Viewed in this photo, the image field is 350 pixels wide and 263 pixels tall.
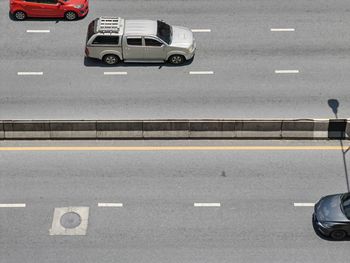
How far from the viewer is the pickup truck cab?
28.5 metres

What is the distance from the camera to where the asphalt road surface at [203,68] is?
2678cm

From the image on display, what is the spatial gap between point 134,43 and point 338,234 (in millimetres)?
13242

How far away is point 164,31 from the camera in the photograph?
2927 centimetres

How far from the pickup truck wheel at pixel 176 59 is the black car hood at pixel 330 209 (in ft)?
33.7

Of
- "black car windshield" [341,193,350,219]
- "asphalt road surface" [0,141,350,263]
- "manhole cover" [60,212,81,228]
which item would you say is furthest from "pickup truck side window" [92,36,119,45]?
"black car windshield" [341,193,350,219]

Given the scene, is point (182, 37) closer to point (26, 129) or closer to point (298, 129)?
point (298, 129)

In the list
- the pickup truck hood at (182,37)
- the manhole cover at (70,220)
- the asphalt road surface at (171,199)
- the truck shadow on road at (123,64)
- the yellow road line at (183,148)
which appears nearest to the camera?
the asphalt road surface at (171,199)

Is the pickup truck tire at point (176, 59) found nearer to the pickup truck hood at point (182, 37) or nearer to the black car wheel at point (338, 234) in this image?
the pickup truck hood at point (182, 37)

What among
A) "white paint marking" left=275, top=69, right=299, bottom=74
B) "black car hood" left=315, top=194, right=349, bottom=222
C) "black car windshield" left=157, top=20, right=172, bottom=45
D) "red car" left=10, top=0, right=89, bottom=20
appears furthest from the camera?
"red car" left=10, top=0, right=89, bottom=20

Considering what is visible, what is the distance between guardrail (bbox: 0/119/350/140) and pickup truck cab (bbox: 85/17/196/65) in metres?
4.83

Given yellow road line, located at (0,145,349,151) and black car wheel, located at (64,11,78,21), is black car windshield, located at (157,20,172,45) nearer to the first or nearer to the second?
black car wheel, located at (64,11,78,21)

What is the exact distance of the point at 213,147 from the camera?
25375mm

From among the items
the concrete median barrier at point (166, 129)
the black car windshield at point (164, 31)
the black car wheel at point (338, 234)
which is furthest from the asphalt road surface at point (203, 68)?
the black car wheel at point (338, 234)

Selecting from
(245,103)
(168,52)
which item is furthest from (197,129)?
(168,52)
